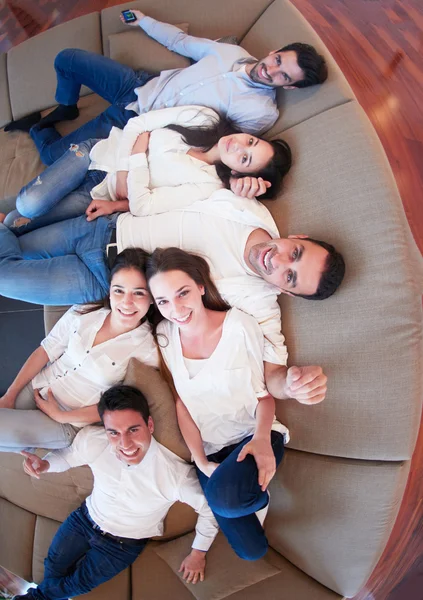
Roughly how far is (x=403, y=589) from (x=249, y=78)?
86.6 inches

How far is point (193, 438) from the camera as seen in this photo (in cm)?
151

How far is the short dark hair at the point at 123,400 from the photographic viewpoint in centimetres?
148

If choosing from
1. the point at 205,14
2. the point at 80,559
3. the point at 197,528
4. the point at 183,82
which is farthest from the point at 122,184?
the point at 80,559

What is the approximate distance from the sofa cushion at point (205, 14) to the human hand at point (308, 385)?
1.60 meters

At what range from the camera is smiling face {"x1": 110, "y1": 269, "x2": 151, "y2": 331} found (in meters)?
1.47

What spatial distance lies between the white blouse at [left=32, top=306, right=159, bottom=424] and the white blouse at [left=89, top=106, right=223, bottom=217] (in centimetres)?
48

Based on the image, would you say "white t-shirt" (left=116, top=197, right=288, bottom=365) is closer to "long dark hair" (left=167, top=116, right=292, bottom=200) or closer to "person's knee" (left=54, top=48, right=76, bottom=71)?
"long dark hair" (left=167, top=116, right=292, bottom=200)

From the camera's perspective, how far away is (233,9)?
191 cm

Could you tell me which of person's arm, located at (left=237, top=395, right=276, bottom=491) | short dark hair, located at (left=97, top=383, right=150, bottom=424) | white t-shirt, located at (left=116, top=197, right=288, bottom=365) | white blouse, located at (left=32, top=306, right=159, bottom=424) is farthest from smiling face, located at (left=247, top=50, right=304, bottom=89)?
short dark hair, located at (left=97, top=383, right=150, bottom=424)

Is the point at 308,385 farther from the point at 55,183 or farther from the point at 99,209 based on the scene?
the point at 55,183

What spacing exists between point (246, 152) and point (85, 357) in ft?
3.21

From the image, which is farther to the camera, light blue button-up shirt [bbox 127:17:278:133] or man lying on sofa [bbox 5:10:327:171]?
light blue button-up shirt [bbox 127:17:278:133]

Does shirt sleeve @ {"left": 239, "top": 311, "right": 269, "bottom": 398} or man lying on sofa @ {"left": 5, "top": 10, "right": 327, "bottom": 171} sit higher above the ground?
man lying on sofa @ {"left": 5, "top": 10, "right": 327, "bottom": 171}

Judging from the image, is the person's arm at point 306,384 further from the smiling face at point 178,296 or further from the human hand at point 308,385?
the smiling face at point 178,296
